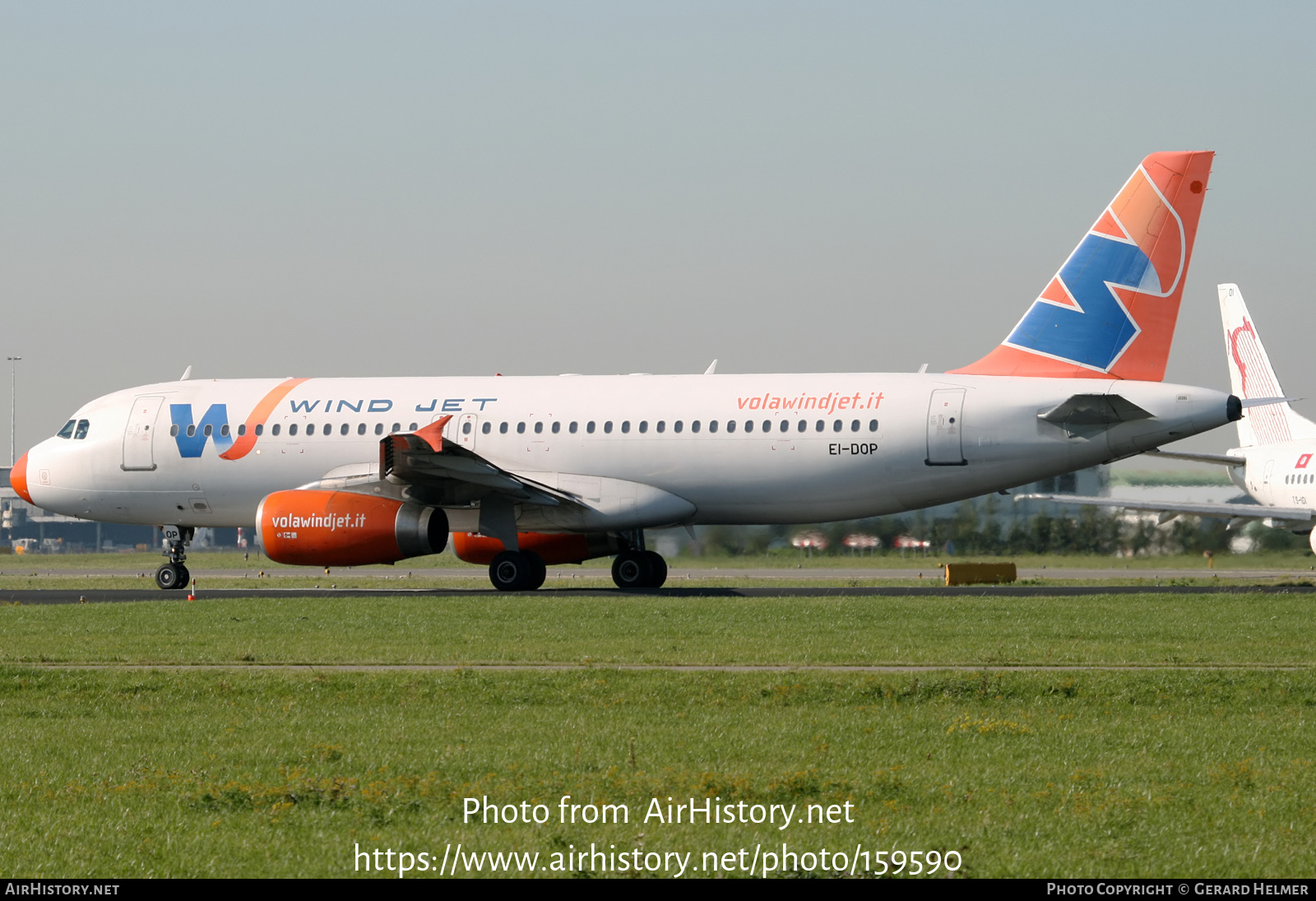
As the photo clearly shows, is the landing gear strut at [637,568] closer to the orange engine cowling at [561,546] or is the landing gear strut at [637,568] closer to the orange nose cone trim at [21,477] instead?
the orange engine cowling at [561,546]

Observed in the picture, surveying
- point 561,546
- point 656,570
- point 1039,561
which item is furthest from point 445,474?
point 1039,561

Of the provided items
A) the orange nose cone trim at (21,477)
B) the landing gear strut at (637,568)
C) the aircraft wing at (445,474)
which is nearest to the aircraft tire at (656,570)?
the landing gear strut at (637,568)

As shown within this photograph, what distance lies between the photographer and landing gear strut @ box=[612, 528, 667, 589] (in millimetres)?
32375

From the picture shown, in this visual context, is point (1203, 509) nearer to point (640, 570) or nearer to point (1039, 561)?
point (1039, 561)

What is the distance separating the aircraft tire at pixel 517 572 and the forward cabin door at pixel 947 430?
845 centimetres

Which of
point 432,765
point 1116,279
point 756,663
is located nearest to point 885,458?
point 1116,279

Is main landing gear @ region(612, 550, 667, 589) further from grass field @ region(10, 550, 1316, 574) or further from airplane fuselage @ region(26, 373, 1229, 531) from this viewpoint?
grass field @ region(10, 550, 1316, 574)

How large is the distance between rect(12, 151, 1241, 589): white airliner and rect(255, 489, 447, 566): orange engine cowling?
36 millimetres

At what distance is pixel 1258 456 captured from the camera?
44.8 meters

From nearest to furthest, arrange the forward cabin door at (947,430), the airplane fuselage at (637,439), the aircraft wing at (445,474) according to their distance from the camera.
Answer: the airplane fuselage at (637,439), the forward cabin door at (947,430), the aircraft wing at (445,474)

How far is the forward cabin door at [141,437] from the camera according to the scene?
33.9 m

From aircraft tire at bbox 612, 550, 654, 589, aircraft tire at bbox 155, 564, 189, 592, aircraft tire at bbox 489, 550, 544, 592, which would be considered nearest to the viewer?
aircraft tire at bbox 489, 550, 544, 592

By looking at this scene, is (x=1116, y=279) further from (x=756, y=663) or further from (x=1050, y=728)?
(x=1050, y=728)

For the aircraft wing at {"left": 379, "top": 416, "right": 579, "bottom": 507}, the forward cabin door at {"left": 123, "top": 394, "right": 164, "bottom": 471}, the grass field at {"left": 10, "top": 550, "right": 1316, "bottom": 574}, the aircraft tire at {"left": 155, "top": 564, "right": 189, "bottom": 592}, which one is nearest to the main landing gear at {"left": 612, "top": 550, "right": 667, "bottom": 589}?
the aircraft wing at {"left": 379, "top": 416, "right": 579, "bottom": 507}
